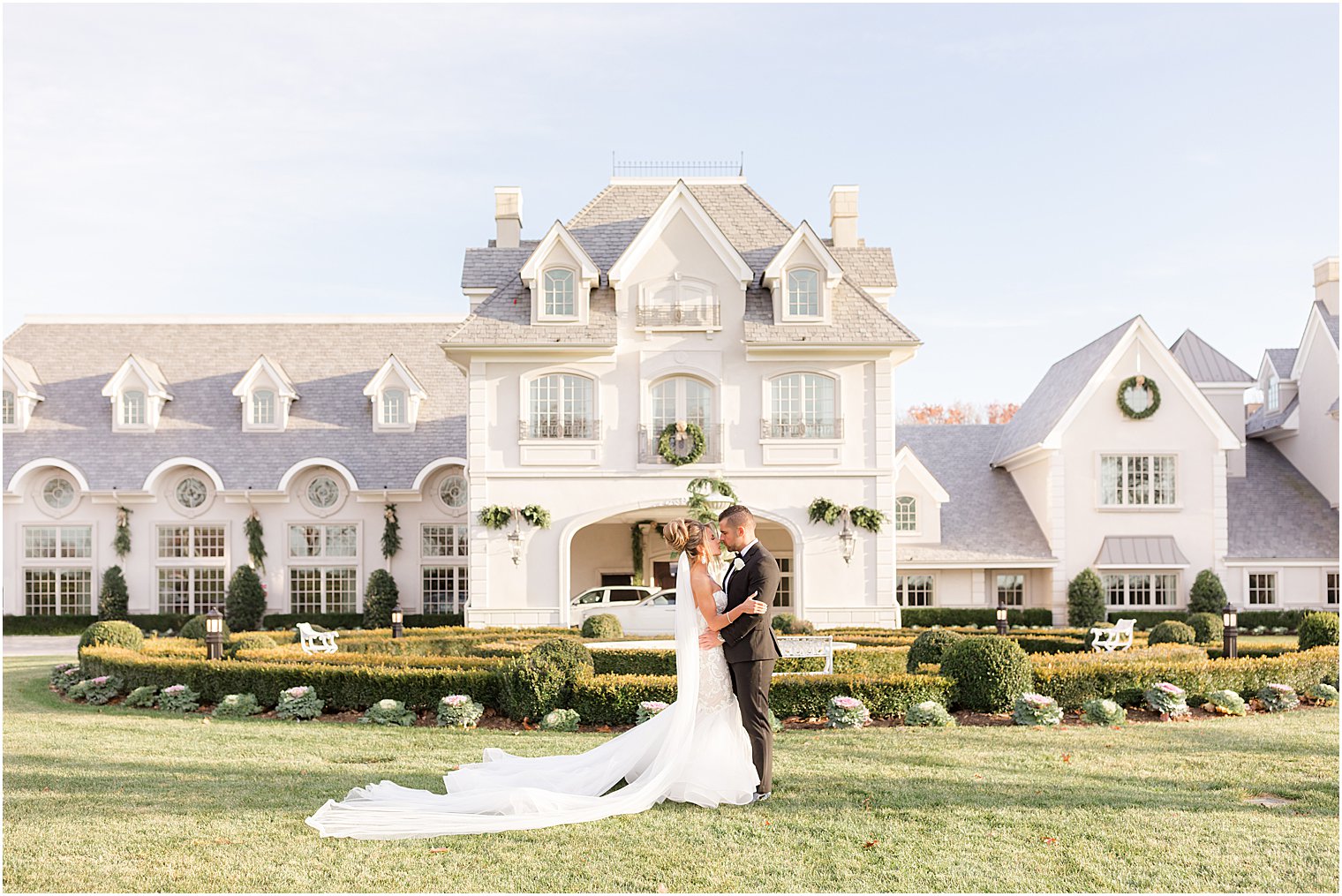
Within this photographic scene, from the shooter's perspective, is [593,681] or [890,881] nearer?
[890,881]

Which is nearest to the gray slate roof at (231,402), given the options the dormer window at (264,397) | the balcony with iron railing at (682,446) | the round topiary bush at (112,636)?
the dormer window at (264,397)

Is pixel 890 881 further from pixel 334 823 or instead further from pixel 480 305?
pixel 480 305

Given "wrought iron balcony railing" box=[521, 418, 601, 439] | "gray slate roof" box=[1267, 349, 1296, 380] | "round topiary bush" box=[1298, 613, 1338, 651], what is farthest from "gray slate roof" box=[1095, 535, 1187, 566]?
"wrought iron balcony railing" box=[521, 418, 601, 439]

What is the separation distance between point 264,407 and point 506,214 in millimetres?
9984

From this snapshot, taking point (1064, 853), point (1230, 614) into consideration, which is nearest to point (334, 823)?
point (1064, 853)

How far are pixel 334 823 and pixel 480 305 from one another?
20655mm

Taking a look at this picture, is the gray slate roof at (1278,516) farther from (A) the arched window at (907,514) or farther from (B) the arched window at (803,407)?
(B) the arched window at (803,407)

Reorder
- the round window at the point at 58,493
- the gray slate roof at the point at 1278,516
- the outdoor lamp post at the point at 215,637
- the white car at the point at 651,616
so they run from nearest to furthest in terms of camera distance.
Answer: the outdoor lamp post at the point at 215,637 < the white car at the point at 651,616 < the gray slate roof at the point at 1278,516 < the round window at the point at 58,493

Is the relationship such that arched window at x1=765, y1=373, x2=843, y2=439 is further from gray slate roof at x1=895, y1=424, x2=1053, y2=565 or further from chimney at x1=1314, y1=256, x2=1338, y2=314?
chimney at x1=1314, y1=256, x2=1338, y2=314

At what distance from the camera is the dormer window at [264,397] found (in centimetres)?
3406

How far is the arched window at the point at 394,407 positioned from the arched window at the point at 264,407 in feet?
11.0

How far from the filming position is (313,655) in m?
16.5

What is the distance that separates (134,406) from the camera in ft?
112

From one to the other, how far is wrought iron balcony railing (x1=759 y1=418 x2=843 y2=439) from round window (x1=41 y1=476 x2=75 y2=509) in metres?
20.7
